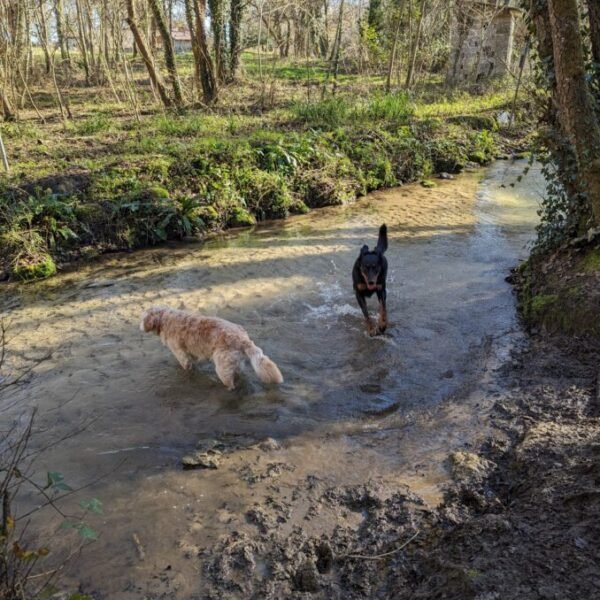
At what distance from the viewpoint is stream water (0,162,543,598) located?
433 centimetres

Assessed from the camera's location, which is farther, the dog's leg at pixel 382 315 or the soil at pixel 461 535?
the dog's leg at pixel 382 315

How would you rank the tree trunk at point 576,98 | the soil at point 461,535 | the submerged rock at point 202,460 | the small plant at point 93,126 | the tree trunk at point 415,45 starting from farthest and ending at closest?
1. the tree trunk at point 415,45
2. the small plant at point 93,126
3. the tree trunk at point 576,98
4. the submerged rock at point 202,460
5. the soil at point 461,535

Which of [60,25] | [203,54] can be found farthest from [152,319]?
[60,25]

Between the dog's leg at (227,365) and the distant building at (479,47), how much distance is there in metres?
23.2

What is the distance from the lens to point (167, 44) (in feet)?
55.7

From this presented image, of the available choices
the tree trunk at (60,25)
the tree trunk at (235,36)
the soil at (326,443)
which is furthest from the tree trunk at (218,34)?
the soil at (326,443)

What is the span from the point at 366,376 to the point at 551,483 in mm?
2641

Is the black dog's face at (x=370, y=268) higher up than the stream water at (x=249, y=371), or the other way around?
the black dog's face at (x=370, y=268)

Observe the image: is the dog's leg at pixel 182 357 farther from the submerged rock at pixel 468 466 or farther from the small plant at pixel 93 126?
the small plant at pixel 93 126

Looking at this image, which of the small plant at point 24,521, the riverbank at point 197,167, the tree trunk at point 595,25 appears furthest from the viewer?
the riverbank at point 197,167

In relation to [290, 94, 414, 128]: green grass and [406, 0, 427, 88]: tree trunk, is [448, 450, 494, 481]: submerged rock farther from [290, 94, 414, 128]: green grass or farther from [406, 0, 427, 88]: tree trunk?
[406, 0, 427, 88]: tree trunk

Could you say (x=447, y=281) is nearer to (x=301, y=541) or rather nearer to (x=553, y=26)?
(x=553, y=26)

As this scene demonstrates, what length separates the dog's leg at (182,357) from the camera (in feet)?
Answer: 20.5

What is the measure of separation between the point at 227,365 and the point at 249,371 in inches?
19.4
